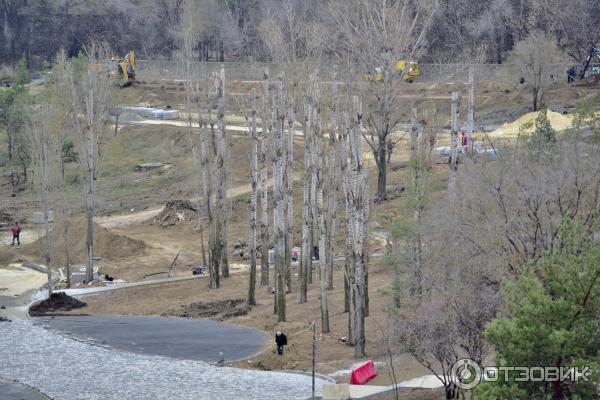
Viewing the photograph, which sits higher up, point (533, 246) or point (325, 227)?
point (533, 246)

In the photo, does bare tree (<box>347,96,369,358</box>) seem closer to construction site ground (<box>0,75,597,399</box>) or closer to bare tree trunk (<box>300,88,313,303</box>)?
construction site ground (<box>0,75,597,399</box>)

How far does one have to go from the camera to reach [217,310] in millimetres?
40594

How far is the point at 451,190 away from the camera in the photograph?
3153 cm

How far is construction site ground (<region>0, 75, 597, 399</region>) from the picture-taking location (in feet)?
116

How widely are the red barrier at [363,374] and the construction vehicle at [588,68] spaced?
165 feet

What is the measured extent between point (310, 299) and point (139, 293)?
7.89m

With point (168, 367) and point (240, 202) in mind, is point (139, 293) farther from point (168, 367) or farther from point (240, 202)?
point (240, 202)

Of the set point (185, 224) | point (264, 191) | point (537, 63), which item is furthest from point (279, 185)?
point (537, 63)

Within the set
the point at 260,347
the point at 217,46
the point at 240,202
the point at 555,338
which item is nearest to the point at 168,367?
the point at 260,347

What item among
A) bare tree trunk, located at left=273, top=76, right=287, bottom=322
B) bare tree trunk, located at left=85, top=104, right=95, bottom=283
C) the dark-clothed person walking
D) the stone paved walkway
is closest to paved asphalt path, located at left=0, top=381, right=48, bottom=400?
the stone paved walkway

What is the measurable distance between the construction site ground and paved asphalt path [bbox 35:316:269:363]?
1.01 meters

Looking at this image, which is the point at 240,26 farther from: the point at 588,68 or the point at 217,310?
the point at 217,310

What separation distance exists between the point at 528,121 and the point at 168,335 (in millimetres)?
29007
